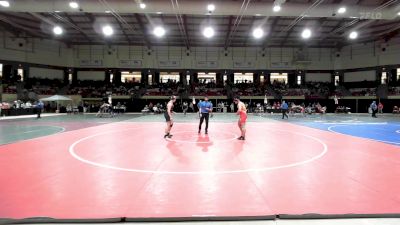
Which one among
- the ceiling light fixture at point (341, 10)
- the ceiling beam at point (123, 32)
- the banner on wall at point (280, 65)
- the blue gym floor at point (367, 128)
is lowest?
the blue gym floor at point (367, 128)

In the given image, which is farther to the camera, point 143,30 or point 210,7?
point 143,30

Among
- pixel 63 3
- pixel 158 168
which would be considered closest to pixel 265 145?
pixel 158 168

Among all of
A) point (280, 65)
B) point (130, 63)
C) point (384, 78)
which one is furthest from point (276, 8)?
point (130, 63)

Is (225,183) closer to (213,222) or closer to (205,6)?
(213,222)

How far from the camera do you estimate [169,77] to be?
49875 mm

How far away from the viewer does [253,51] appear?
158 ft

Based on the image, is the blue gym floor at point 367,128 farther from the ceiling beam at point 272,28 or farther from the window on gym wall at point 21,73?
the window on gym wall at point 21,73

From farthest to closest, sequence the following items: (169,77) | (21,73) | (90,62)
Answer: (169,77)
(90,62)
(21,73)

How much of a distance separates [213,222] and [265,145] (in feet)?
24.0

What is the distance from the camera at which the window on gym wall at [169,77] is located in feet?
162

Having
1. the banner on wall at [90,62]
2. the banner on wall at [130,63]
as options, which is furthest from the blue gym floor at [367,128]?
the banner on wall at [90,62]

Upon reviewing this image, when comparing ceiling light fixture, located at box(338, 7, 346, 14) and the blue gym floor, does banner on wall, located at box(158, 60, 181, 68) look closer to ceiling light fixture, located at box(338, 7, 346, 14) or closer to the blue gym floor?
ceiling light fixture, located at box(338, 7, 346, 14)

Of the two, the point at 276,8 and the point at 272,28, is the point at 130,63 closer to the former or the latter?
the point at 272,28

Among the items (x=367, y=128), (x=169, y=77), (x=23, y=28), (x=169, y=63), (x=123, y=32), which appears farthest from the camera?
(x=169, y=77)
